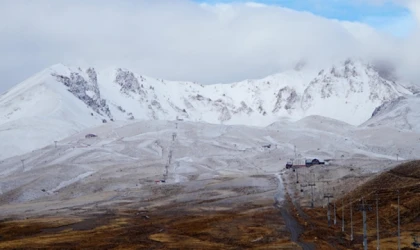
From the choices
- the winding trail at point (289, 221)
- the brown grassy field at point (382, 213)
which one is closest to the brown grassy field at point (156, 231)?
the winding trail at point (289, 221)

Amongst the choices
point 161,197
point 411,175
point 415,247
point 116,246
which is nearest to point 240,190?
point 161,197

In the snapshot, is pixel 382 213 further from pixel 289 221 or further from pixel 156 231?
pixel 156 231

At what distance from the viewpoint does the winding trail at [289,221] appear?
85500 mm

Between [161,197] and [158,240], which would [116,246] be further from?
[161,197]

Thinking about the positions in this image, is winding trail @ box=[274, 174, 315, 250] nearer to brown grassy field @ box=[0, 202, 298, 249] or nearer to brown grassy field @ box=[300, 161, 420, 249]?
brown grassy field @ box=[0, 202, 298, 249]

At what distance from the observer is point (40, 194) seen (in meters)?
180

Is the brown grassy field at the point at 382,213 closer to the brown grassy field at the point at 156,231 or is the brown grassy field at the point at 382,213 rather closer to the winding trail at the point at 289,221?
the winding trail at the point at 289,221

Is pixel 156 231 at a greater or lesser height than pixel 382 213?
lesser

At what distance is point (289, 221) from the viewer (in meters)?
109

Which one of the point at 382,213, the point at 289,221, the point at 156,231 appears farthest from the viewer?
the point at 289,221

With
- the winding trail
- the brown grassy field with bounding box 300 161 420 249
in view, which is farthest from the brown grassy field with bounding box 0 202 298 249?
the brown grassy field with bounding box 300 161 420 249

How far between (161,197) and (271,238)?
76.7 metres

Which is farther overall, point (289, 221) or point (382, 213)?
point (289, 221)

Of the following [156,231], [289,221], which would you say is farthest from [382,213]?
[156,231]
